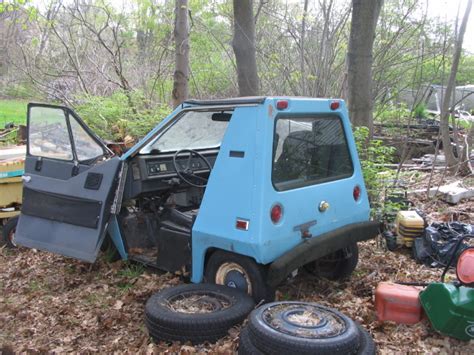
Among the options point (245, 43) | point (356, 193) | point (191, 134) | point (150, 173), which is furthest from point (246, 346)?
point (245, 43)

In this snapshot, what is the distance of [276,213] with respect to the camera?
12.3ft

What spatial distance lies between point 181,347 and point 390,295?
166cm

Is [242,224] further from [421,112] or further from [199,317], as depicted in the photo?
[421,112]

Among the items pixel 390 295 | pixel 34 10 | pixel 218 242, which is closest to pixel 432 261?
pixel 390 295

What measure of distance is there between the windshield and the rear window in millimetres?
950

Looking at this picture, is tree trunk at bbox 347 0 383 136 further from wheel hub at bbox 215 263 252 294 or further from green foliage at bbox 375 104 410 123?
wheel hub at bbox 215 263 252 294

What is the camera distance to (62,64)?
15.4 m

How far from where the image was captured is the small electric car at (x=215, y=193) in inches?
147

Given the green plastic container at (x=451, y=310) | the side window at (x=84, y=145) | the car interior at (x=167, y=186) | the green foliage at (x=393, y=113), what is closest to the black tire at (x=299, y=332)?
the green plastic container at (x=451, y=310)

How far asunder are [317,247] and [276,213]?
520 mm

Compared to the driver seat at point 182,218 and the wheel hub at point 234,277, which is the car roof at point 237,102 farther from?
the wheel hub at point 234,277

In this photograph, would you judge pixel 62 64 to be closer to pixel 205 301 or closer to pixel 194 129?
pixel 194 129

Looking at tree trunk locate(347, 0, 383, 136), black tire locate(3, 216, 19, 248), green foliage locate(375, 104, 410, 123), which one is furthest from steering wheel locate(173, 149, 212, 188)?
green foliage locate(375, 104, 410, 123)

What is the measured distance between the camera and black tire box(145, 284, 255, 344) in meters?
3.40
